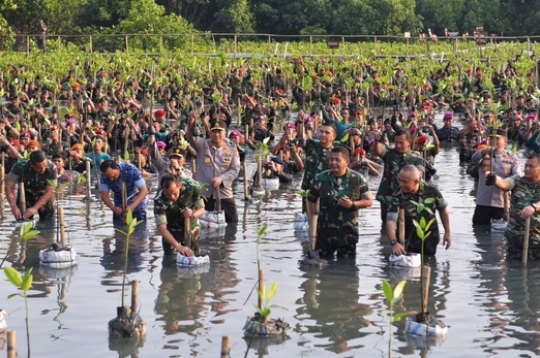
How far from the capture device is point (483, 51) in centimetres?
4650

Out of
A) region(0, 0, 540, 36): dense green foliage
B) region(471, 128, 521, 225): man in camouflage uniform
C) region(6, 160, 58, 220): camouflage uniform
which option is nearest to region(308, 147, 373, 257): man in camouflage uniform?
region(471, 128, 521, 225): man in camouflage uniform

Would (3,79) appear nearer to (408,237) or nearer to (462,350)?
(408,237)

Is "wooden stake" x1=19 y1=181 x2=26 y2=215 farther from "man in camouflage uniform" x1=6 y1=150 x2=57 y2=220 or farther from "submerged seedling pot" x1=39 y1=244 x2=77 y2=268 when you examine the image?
"submerged seedling pot" x1=39 y1=244 x2=77 y2=268

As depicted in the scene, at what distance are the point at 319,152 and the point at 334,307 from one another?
299 cm

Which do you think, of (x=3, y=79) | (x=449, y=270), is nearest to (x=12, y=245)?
(x=449, y=270)

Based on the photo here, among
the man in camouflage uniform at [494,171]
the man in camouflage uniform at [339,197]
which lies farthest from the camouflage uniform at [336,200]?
the man in camouflage uniform at [494,171]

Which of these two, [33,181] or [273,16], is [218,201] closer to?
[33,181]

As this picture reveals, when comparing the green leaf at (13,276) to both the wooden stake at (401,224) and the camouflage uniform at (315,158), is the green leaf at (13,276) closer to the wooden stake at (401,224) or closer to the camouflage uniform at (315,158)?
the wooden stake at (401,224)

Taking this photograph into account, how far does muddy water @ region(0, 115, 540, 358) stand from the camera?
10562mm

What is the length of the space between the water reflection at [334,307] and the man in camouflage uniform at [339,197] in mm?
407

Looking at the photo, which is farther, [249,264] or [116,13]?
[116,13]

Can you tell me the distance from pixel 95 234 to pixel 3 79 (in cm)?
→ 2180

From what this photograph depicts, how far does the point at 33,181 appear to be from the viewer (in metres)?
15.7

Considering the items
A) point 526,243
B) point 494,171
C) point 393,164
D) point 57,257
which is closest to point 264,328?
point 526,243
